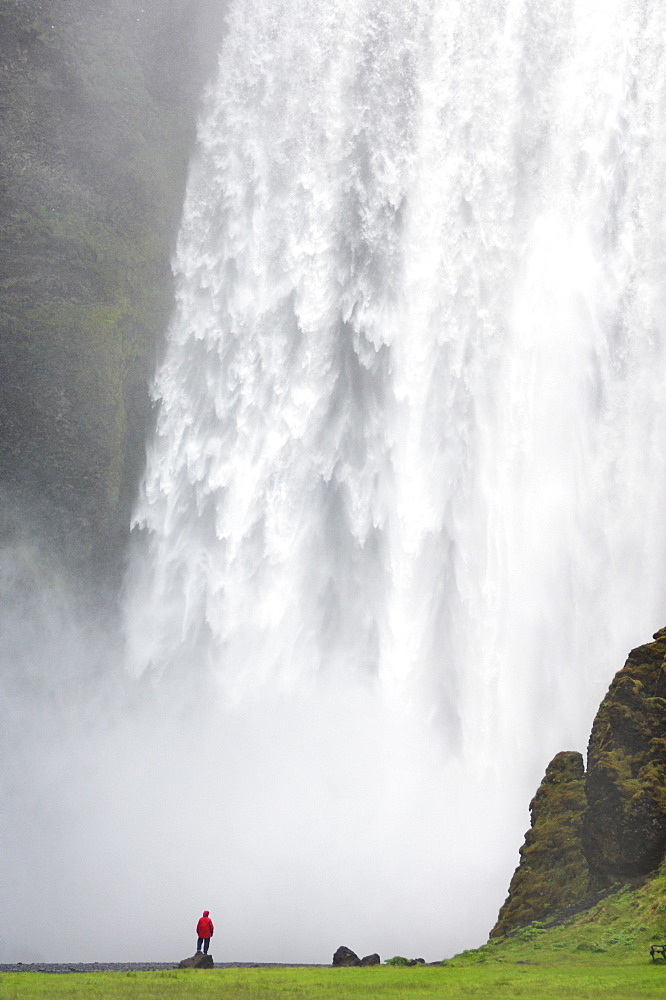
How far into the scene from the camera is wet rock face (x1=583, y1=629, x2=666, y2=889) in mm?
21906

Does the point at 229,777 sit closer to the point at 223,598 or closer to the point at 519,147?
the point at 223,598

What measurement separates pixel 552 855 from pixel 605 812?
2.24 m

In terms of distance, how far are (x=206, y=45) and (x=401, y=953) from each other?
37.3m

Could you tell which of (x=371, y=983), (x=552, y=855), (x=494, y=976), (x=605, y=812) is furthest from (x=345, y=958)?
(x=605, y=812)

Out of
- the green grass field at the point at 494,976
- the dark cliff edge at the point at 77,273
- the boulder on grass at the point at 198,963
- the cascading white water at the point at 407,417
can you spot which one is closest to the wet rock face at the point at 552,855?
the green grass field at the point at 494,976

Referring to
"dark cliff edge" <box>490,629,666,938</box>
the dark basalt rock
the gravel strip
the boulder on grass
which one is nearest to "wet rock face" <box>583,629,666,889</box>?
Answer: "dark cliff edge" <box>490,629,666,938</box>

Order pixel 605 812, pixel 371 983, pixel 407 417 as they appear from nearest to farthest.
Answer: pixel 371 983, pixel 605 812, pixel 407 417

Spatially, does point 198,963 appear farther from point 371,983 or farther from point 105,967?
point 371,983

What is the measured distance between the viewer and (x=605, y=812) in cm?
2259

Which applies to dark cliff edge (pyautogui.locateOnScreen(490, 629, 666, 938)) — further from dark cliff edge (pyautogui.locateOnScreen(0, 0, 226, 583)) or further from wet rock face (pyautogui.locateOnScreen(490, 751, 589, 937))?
dark cliff edge (pyautogui.locateOnScreen(0, 0, 226, 583))

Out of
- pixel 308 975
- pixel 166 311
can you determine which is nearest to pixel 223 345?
pixel 166 311

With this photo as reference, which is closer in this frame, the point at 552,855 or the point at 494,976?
the point at 494,976

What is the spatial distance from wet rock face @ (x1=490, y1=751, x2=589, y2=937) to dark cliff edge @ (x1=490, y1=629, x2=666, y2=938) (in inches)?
1.0

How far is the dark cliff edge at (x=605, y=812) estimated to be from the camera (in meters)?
22.0
